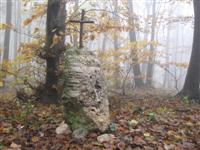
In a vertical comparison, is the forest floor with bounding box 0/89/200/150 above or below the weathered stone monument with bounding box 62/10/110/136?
below

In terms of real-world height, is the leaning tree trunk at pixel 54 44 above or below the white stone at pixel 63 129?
above

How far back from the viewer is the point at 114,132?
16.7ft

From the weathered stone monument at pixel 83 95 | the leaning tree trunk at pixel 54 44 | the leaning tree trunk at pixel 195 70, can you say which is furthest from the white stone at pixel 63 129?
the leaning tree trunk at pixel 195 70

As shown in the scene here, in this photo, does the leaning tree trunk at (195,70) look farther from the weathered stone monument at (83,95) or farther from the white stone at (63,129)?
the white stone at (63,129)

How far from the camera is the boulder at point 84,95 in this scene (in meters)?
4.91

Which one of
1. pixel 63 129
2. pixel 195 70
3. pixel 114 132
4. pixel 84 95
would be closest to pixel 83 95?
pixel 84 95

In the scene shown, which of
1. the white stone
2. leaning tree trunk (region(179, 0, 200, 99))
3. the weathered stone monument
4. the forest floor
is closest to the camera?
the forest floor

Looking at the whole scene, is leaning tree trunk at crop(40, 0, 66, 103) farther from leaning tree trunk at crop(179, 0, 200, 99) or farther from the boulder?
leaning tree trunk at crop(179, 0, 200, 99)

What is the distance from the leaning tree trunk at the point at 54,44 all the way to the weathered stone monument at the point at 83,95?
71.9 inches

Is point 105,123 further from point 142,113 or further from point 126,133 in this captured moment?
point 142,113

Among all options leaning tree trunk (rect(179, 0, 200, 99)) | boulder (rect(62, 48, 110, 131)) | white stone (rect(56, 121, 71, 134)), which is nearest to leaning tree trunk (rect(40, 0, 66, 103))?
boulder (rect(62, 48, 110, 131))

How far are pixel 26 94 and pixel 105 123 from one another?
11.1 ft

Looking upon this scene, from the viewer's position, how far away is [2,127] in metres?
5.16

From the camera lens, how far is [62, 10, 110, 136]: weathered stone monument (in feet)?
16.1
